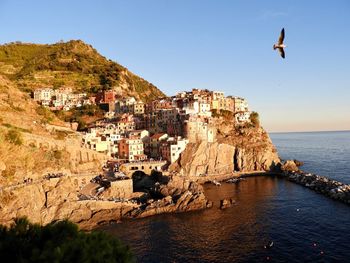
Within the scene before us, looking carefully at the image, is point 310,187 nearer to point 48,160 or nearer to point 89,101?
point 48,160

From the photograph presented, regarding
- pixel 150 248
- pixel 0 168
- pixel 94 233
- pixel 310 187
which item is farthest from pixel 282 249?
pixel 0 168

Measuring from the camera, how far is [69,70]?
161 meters

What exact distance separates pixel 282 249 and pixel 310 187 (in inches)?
1501

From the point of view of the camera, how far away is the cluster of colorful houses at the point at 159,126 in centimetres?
8991

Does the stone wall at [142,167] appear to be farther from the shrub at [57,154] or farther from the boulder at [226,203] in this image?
the boulder at [226,203]

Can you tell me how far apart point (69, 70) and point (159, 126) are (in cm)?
8203

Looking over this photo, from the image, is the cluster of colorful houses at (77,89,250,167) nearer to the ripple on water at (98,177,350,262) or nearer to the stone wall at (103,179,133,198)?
the stone wall at (103,179,133,198)

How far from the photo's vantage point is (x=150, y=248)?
4306cm

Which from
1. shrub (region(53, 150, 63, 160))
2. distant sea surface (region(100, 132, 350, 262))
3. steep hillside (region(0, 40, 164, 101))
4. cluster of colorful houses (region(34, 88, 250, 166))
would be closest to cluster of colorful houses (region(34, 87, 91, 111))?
cluster of colorful houses (region(34, 88, 250, 166))

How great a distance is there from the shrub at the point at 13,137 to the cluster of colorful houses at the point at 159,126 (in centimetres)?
3011

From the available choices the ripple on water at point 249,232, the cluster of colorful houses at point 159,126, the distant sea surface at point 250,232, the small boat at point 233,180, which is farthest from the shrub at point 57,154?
the small boat at point 233,180

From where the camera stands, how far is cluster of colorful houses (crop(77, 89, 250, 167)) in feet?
295

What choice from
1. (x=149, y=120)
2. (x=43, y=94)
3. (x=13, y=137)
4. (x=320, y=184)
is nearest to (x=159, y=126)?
(x=149, y=120)

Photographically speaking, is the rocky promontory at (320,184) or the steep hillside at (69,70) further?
the steep hillside at (69,70)
